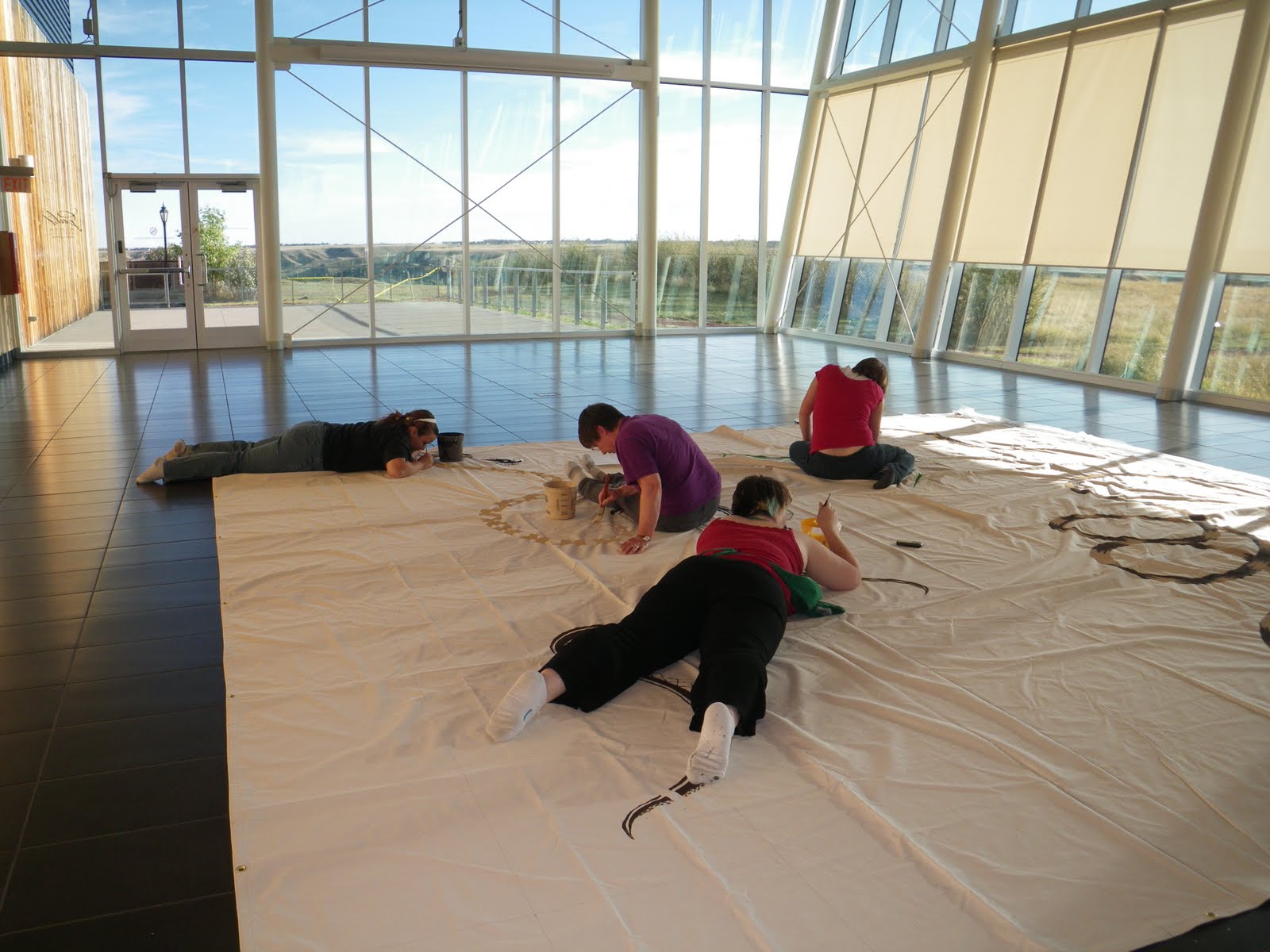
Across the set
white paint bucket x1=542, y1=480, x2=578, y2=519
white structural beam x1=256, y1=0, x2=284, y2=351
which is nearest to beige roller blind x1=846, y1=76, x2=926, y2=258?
white structural beam x1=256, y1=0, x2=284, y2=351

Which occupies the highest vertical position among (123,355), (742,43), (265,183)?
(742,43)

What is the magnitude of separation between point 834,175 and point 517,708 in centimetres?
1322

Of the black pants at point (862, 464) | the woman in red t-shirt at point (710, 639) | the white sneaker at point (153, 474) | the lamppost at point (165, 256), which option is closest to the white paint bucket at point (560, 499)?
the woman in red t-shirt at point (710, 639)

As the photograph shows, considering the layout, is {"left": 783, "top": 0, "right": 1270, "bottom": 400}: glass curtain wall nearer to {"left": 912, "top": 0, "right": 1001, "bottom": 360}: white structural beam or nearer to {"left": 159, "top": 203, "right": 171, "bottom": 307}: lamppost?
{"left": 912, "top": 0, "right": 1001, "bottom": 360}: white structural beam

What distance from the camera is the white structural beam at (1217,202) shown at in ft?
29.0

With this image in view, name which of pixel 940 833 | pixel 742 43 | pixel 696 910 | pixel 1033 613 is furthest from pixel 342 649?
pixel 742 43

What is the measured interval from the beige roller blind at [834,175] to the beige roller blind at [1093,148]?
3.42 metres

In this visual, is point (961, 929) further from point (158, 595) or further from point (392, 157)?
point (392, 157)

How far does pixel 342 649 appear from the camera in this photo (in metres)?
3.28

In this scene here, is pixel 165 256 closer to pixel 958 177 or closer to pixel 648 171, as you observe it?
pixel 648 171

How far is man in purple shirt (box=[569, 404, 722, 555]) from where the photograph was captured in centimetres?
418

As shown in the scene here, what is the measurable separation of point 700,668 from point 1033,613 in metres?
1.58

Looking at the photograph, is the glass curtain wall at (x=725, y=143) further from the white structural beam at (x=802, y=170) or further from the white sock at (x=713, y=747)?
the white sock at (x=713, y=747)

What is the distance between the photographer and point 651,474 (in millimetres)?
4227
